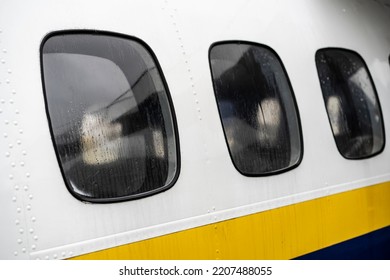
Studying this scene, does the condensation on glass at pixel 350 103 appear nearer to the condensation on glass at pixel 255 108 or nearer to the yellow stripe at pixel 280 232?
the yellow stripe at pixel 280 232

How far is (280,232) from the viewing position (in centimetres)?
323

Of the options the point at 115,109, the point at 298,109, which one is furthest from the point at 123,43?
the point at 298,109

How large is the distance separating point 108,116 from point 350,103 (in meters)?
2.50

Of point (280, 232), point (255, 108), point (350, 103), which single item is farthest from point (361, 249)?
point (255, 108)

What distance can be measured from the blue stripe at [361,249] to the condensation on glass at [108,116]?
1.42 meters

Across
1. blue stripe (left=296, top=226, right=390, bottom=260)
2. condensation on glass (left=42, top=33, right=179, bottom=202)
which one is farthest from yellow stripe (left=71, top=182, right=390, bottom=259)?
condensation on glass (left=42, top=33, right=179, bottom=202)

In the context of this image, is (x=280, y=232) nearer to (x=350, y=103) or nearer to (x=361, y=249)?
(x=361, y=249)

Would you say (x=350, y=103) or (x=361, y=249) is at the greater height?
(x=350, y=103)

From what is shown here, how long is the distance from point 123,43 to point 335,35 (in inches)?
88.1

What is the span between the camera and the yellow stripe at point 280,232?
8.51ft

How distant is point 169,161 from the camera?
273 centimetres

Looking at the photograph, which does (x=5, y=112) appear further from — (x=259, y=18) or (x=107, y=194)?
(x=259, y=18)

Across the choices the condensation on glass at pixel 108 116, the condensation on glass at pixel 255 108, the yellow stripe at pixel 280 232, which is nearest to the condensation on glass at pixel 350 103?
the yellow stripe at pixel 280 232

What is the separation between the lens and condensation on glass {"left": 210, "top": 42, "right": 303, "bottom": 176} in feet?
10.3
